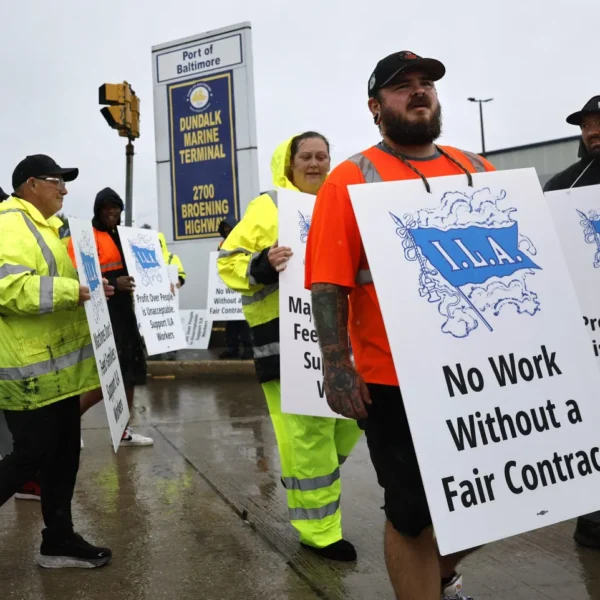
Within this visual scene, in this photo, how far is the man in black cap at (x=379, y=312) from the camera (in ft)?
7.79

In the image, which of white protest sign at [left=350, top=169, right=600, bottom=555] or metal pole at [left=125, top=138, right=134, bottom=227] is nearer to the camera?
white protest sign at [left=350, top=169, right=600, bottom=555]

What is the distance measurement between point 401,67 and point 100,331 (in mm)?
1819

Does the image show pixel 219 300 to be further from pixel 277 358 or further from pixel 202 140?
pixel 277 358

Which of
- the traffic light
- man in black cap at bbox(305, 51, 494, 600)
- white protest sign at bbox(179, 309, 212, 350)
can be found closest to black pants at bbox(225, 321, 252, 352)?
white protest sign at bbox(179, 309, 212, 350)

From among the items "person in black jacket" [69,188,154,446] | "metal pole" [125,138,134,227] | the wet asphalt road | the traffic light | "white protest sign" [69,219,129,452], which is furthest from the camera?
"metal pole" [125,138,134,227]

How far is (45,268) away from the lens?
3.39m

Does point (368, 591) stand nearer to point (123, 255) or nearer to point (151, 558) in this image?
point (151, 558)

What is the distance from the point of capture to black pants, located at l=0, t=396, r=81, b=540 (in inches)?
131

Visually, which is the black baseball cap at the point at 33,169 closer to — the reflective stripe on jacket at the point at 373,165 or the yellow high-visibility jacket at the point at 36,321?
the yellow high-visibility jacket at the point at 36,321

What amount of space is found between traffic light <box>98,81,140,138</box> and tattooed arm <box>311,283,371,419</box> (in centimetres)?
867

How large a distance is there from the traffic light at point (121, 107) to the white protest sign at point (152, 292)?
3406 mm

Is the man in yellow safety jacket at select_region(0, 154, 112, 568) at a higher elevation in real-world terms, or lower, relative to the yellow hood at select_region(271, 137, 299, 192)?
lower

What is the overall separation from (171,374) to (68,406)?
6.45 meters

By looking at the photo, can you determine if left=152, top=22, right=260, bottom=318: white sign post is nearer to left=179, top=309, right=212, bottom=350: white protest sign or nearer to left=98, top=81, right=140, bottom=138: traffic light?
left=179, top=309, right=212, bottom=350: white protest sign
